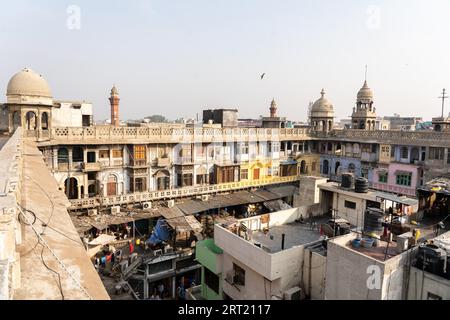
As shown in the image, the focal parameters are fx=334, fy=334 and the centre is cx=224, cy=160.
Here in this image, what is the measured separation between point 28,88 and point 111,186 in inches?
417

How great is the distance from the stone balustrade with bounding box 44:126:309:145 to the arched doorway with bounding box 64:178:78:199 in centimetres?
365

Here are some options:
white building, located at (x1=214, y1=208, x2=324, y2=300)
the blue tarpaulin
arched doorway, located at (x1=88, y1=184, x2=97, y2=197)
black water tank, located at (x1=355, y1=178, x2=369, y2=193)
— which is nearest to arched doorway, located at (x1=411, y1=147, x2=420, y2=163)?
black water tank, located at (x1=355, y1=178, x2=369, y2=193)

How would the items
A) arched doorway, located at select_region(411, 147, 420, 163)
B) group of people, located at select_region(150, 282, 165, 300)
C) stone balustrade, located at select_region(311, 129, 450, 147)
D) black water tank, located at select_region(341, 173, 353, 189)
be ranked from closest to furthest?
1. black water tank, located at select_region(341, 173, 353, 189)
2. group of people, located at select_region(150, 282, 165, 300)
3. stone balustrade, located at select_region(311, 129, 450, 147)
4. arched doorway, located at select_region(411, 147, 420, 163)

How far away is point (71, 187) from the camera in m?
29.3

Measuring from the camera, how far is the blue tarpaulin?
89.5 ft

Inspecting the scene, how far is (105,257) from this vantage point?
24.3 metres

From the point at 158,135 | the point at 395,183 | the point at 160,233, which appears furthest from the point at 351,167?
the point at 160,233

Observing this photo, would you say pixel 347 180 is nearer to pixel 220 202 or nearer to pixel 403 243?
pixel 403 243

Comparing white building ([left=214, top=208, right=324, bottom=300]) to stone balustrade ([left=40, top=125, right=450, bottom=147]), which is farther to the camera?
stone balustrade ([left=40, top=125, right=450, bottom=147])

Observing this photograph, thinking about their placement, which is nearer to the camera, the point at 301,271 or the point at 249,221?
the point at 301,271

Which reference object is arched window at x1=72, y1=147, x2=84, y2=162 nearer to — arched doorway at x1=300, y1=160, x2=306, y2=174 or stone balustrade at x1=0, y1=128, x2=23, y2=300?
stone balustrade at x1=0, y1=128, x2=23, y2=300
